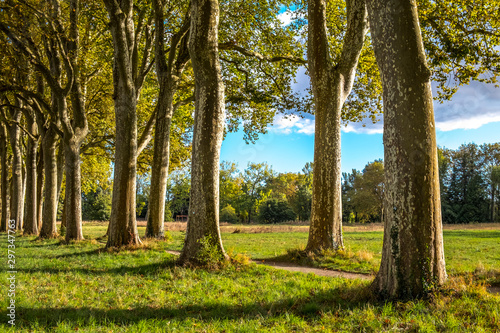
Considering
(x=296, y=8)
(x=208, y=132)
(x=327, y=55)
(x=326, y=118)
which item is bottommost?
A: (x=208, y=132)

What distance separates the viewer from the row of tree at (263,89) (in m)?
5.34

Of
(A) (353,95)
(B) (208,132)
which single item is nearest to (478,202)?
(A) (353,95)

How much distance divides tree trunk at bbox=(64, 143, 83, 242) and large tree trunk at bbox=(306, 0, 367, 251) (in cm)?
1029

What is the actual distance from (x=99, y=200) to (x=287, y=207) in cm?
3775

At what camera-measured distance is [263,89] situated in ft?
60.0

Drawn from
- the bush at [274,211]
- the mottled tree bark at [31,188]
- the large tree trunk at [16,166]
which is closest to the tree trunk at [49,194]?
the mottled tree bark at [31,188]

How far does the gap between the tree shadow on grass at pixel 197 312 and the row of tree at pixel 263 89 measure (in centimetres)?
86

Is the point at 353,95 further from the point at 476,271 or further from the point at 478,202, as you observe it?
the point at 478,202

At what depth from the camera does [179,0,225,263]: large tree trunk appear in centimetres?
816

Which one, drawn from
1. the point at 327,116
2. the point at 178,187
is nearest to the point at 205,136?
the point at 327,116

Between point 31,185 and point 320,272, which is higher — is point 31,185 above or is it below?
above

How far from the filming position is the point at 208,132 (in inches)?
331

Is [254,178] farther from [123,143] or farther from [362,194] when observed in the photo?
[123,143]

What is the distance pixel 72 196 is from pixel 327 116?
11.4 meters
